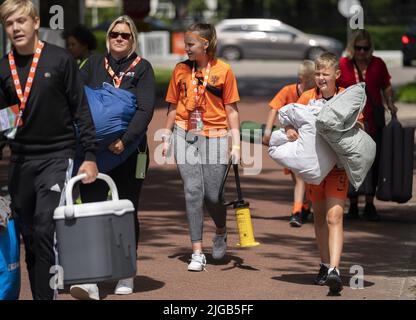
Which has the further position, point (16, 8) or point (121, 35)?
point (121, 35)

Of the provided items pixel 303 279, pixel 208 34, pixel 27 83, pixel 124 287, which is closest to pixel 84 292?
pixel 124 287

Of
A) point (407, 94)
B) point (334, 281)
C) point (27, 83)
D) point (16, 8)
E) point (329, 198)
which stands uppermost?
point (16, 8)

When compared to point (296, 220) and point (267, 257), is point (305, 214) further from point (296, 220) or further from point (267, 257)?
point (267, 257)

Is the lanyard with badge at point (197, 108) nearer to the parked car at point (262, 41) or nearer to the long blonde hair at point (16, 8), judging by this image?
the long blonde hair at point (16, 8)

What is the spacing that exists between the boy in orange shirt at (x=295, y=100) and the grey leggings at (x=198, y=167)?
1.61m

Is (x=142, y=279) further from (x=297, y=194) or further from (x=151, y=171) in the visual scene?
(x=151, y=171)

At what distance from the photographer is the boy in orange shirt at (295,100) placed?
10.8 meters

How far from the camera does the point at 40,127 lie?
22.2ft

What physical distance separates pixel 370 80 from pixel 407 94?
1357cm

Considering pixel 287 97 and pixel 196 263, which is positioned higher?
pixel 287 97

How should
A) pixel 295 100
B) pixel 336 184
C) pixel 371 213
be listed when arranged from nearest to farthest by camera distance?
pixel 336 184
pixel 295 100
pixel 371 213

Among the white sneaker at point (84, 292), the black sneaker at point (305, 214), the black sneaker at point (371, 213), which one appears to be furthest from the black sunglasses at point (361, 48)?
the white sneaker at point (84, 292)
